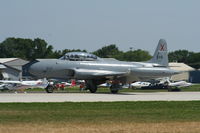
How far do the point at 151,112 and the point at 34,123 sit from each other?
685cm

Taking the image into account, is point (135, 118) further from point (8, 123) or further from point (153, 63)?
point (153, 63)

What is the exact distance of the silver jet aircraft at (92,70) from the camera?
47.0m

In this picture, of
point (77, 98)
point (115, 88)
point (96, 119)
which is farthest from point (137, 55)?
point (96, 119)

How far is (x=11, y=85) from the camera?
61469mm

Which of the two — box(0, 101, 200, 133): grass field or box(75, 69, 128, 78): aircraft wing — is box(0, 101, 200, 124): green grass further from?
box(75, 69, 128, 78): aircraft wing

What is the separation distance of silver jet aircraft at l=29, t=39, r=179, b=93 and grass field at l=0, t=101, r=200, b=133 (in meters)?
19.4

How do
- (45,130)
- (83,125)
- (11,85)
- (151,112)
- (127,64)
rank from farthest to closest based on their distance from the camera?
(11,85), (127,64), (151,112), (83,125), (45,130)

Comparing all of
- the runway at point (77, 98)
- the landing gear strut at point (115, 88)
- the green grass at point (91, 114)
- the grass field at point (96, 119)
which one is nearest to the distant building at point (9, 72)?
the landing gear strut at point (115, 88)

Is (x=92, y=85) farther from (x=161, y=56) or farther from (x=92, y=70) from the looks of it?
(x=161, y=56)

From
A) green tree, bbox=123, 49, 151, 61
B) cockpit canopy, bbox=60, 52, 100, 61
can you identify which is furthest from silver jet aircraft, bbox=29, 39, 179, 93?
green tree, bbox=123, 49, 151, 61

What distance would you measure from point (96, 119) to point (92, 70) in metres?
27.7

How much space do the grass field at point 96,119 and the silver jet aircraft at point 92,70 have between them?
63.5ft

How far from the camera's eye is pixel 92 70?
48.8m

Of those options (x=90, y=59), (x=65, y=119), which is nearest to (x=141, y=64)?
(x=90, y=59)
